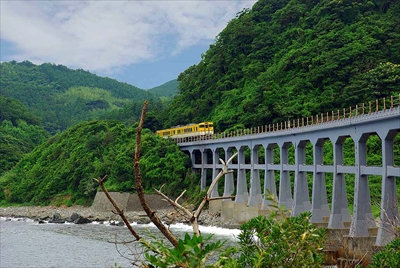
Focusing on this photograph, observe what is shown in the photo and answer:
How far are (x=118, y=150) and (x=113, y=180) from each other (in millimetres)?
6697

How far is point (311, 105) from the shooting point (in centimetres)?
5356

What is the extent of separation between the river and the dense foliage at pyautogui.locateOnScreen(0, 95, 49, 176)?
35.2 meters

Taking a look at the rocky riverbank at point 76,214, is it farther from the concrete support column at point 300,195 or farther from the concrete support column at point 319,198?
the concrete support column at point 319,198

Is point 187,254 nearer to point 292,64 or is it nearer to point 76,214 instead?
point 76,214

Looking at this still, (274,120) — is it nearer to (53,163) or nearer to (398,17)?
(398,17)

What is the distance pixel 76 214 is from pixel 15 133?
55.4m

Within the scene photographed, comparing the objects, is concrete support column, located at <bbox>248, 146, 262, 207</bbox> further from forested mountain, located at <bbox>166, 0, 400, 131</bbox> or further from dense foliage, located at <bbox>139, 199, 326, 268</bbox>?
dense foliage, located at <bbox>139, 199, 326, 268</bbox>

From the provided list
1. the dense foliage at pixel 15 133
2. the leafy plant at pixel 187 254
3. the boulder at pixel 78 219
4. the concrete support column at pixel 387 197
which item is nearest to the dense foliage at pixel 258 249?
the leafy plant at pixel 187 254

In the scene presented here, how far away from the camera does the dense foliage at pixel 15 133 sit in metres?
84.9

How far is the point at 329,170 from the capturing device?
30.8 meters

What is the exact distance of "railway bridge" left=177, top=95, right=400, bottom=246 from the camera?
79.2ft

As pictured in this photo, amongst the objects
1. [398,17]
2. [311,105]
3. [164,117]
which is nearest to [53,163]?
[164,117]

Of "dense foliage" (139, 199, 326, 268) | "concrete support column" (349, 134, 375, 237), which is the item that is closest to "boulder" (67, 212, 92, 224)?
"concrete support column" (349, 134, 375, 237)

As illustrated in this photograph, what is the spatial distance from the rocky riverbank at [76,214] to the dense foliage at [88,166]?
8.48ft
